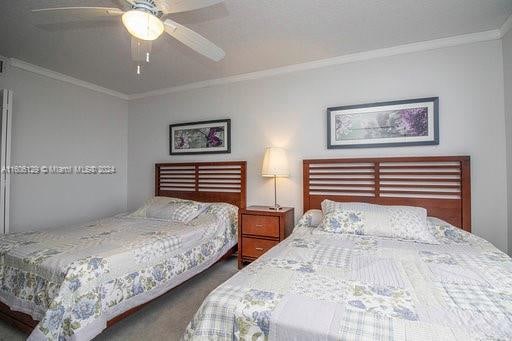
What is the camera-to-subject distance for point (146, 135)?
3.95 m

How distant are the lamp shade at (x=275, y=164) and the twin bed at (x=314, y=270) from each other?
0.28m

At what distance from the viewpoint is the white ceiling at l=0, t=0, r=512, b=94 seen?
1909mm

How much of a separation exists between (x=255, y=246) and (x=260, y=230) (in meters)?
0.19

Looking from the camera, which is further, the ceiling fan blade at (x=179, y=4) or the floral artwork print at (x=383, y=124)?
the floral artwork print at (x=383, y=124)

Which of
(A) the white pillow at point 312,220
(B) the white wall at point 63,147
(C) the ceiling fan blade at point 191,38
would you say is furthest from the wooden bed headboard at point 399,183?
(B) the white wall at point 63,147

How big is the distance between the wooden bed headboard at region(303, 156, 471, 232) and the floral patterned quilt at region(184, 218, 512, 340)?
33.0 inches

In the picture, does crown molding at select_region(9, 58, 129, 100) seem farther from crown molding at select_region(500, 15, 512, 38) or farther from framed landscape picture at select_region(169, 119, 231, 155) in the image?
crown molding at select_region(500, 15, 512, 38)

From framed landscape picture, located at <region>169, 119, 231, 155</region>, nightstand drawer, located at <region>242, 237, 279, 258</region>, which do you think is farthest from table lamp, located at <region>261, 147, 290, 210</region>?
framed landscape picture, located at <region>169, 119, 231, 155</region>

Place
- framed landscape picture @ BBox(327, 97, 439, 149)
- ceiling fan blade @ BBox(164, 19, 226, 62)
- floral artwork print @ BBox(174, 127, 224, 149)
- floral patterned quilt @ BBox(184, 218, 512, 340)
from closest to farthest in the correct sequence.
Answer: floral patterned quilt @ BBox(184, 218, 512, 340) → ceiling fan blade @ BBox(164, 19, 226, 62) → framed landscape picture @ BBox(327, 97, 439, 149) → floral artwork print @ BBox(174, 127, 224, 149)

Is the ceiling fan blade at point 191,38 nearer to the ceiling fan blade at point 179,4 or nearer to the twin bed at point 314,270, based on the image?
the ceiling fan blade at point 179,4

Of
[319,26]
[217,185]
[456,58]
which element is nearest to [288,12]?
[319,26]

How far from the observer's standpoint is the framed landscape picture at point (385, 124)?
2436mm

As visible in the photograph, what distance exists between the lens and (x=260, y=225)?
8.90 ft

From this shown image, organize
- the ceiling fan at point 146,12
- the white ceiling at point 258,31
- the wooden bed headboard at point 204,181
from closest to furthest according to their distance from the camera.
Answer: the ceiling fan at point 146,12 < the white ceiling at point 258,31 < the wooden bed headboard at point 204,181
